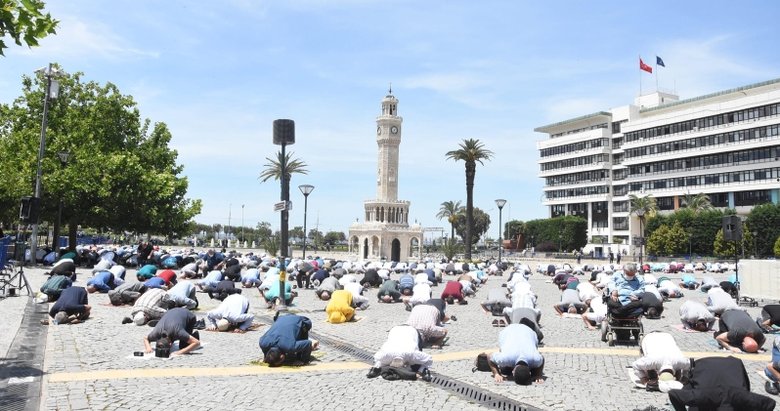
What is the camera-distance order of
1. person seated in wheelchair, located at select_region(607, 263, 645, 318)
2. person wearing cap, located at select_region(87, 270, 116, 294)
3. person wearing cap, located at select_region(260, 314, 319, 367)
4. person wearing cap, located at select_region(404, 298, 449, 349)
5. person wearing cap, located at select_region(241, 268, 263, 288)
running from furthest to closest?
person wearing cap, located at select_region(241, 268, 263, 288) < person wearing cap, located at select_region(87, 270, 116, 294) < person seated in wheelchair, located at select_region(607, 263, 645, 318) < person wearing cap, located at select_region(404, 298, 449, 349) < person wearing cap, located at select_region(260, 314, 319, 367)

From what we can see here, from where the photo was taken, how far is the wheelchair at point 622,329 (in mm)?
12141

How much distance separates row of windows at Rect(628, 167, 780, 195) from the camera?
227ft

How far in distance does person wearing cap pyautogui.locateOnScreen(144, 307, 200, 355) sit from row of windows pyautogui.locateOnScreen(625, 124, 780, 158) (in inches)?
2896

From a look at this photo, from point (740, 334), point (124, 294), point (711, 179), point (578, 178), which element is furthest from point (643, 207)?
point (124, 294)

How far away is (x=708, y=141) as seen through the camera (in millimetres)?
75875

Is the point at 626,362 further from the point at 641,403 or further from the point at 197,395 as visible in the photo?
the point at 197,395

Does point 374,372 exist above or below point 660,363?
below

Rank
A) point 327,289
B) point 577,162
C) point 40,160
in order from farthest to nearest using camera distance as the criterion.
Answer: point 577,162
point 40,160
point 327,289

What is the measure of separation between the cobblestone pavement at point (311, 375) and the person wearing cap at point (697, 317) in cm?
46

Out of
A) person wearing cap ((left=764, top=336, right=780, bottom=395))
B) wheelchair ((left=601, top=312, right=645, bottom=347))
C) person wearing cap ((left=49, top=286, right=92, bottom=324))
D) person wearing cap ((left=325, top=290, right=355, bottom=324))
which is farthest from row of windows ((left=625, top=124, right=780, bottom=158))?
person wearing cap ((left=49, top=286, right=92, bottom=324))

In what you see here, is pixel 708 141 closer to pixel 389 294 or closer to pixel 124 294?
pixel 389 294

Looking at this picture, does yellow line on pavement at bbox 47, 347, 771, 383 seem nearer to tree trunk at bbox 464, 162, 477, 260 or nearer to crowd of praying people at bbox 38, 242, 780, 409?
crowd of praying people at bbox 38, 242, 780, 409

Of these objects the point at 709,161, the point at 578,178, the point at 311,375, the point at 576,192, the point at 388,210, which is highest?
the point at 709,161

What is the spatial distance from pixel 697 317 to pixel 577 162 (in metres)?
85.8
